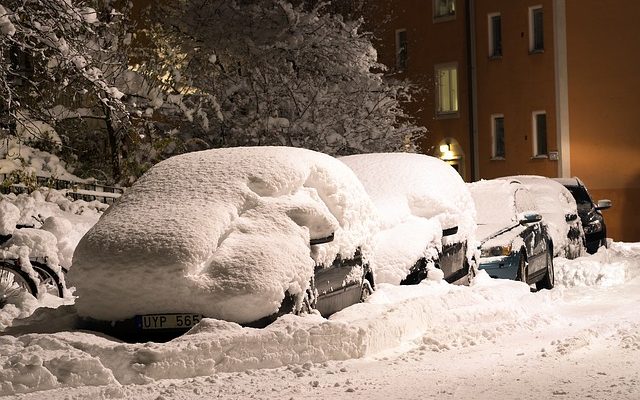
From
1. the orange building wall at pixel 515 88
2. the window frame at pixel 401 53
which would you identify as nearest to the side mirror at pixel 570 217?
the orange building wall at pixel 515 88

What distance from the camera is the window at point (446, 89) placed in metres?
38.1

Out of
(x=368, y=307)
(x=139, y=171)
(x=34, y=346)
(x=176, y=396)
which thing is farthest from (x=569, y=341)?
(x=139, y=171)

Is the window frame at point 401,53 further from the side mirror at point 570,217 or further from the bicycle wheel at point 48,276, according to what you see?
the bicycle wheel at point 48,276

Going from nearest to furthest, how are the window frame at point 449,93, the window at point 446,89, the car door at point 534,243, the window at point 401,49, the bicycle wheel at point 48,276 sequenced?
the bicycle wheel at point 48,276, the car door at point 534,243, the window frame at point 449,93, the window at point 446,89, the window at point 401,49

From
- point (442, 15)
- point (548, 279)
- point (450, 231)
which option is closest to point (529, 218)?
point (548, 279)

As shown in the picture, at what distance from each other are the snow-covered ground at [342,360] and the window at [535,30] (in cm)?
2613

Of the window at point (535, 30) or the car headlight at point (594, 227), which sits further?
the window at point (535, 30)

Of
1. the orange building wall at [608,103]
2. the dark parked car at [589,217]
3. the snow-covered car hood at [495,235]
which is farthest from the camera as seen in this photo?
the orange building wall at [608,103]

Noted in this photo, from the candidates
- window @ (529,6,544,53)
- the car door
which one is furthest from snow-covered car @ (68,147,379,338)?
window @ (529,6,544,53)

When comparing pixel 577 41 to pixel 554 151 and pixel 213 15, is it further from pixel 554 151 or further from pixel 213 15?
pixel 213 15

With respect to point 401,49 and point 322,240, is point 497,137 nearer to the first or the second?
point 401,49

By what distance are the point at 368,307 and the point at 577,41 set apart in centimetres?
2611

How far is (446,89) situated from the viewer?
38.4m

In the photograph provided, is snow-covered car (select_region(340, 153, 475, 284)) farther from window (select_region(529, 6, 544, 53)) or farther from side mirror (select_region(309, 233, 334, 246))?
window (select_region(529, 6, 544, 53))
